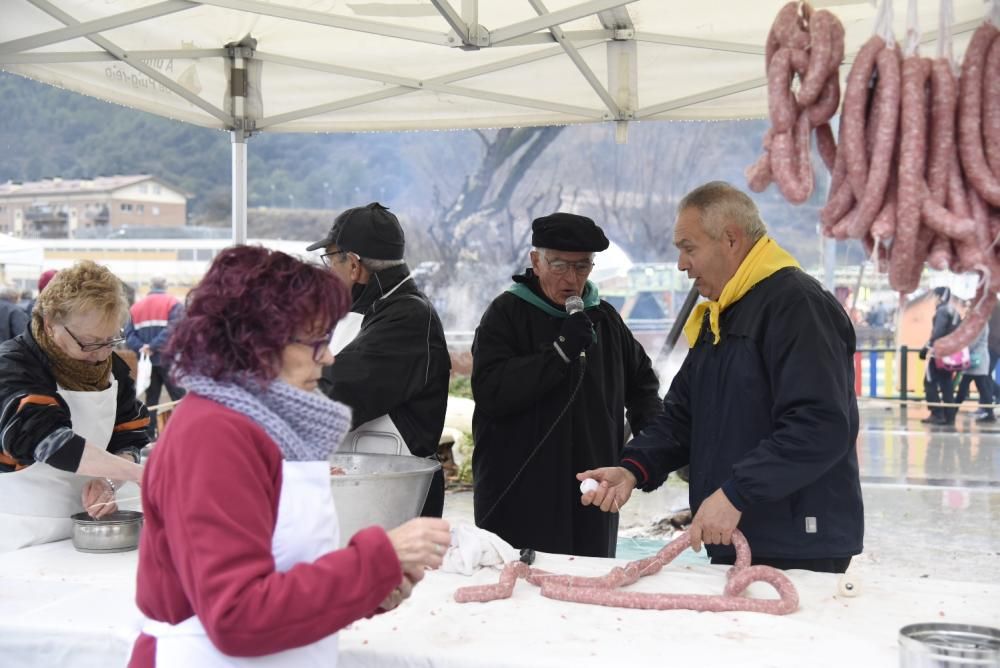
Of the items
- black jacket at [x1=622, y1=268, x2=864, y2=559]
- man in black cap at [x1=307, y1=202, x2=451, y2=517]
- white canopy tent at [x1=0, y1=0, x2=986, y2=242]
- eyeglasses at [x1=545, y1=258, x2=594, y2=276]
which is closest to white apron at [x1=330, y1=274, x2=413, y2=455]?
man in black cap at [x1=307, y1=202, x2=451, y2=517]

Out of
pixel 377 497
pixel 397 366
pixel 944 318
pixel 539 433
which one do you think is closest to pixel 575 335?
pixel 539 433

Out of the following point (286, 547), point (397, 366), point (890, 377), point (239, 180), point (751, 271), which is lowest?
point (890, 377)

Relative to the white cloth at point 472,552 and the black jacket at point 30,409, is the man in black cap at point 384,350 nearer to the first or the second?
the white cloth at point 472,552

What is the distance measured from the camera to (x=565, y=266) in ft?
11.6

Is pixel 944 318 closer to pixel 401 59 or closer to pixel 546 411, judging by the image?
pixel 401 59

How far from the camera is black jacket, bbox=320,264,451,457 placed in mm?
3035

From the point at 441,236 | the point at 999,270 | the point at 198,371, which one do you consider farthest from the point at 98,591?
the point at 441,236

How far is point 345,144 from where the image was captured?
3712 centimetres

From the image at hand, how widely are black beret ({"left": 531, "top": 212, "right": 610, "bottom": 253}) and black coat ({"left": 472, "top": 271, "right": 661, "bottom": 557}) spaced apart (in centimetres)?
22

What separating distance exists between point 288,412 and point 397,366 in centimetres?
160

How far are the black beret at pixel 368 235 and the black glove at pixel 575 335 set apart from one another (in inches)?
23.1

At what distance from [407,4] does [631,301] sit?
22958mm

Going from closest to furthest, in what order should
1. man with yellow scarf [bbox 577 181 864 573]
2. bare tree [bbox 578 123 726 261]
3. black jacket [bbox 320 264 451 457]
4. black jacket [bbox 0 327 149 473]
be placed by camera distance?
man with yellow scarf [bbox 577 181 864 573] → black jacket [bbox 0 327 149 473] → black jacket [bbox 320 264 451 457] → bare tree [bbox 578 123 726 261]

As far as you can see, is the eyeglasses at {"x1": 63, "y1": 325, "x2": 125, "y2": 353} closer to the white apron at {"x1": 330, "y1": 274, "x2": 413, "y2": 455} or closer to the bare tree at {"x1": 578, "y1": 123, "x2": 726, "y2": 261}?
the white apron at {"x1": 330, "y1": 274, "x2": 413, "y2": 455}
